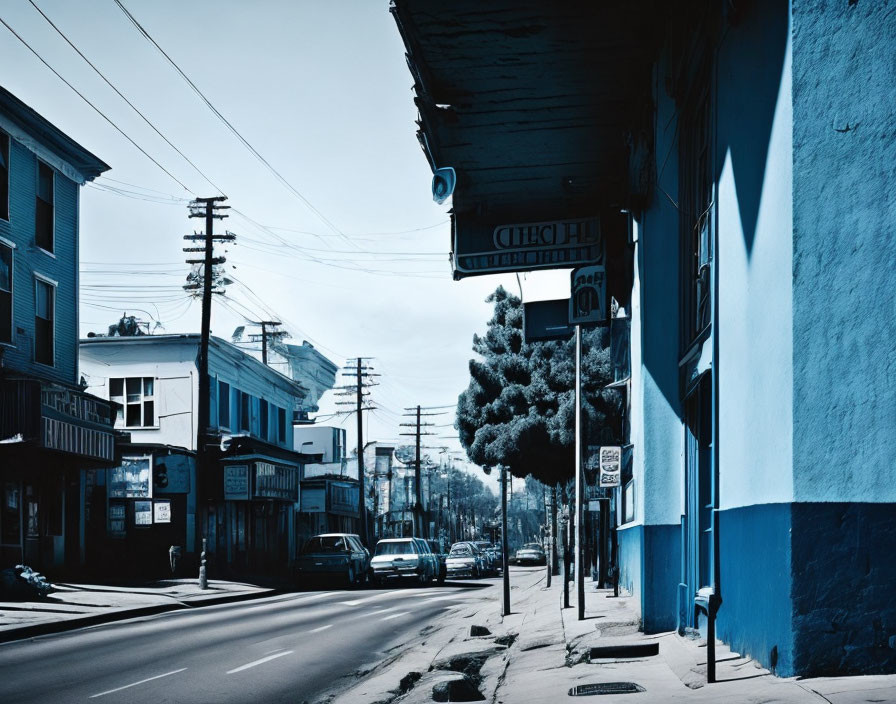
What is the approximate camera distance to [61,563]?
1262 inches

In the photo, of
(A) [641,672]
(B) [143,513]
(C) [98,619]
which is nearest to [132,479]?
(B) [143,513]

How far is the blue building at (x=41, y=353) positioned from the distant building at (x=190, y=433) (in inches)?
291

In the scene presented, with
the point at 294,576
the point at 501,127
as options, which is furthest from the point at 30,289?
the point at 501,127

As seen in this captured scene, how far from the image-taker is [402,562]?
38875 millimetres

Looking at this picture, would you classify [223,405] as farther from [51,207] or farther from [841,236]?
[841,236]

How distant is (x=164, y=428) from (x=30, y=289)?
14883 mm

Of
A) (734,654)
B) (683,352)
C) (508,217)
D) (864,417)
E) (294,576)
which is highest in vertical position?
(508,217)

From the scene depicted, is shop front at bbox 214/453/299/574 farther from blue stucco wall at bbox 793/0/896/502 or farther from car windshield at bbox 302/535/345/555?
blue stucco wall at bbox 793/0/896/502

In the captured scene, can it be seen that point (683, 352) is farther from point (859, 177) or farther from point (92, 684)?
point (92, 684)

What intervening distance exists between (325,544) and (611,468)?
1853 cm

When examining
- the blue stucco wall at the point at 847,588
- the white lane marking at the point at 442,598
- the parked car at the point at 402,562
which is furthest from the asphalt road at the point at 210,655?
the parked car at the point at 402,562

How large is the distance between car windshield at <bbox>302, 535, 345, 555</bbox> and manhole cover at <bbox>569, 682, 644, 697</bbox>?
2804cm

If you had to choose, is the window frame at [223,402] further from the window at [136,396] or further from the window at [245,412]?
the window at [136,396]

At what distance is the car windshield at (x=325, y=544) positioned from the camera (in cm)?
3691
